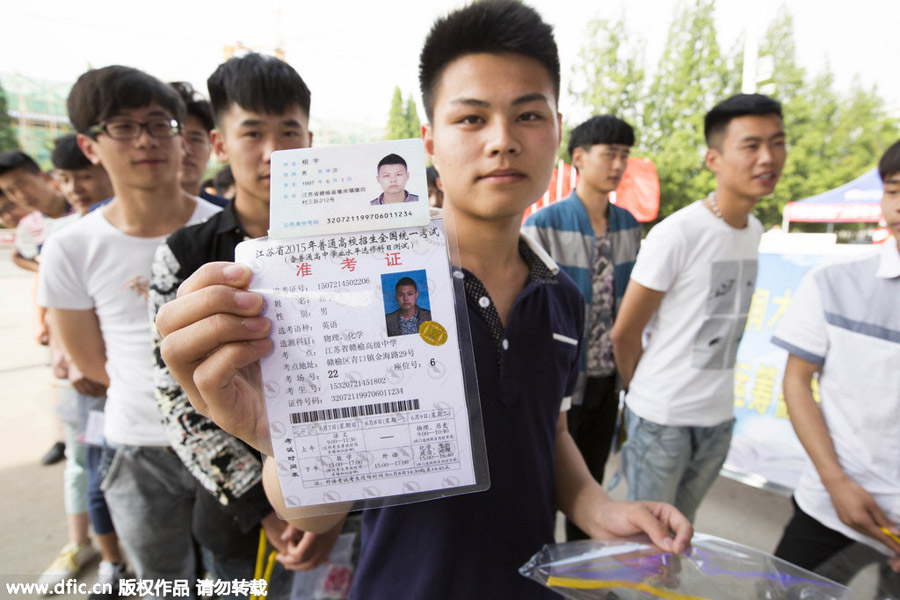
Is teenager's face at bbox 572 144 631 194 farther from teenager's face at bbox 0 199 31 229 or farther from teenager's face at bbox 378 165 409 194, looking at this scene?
teenager's face at bbox 0 199 31 229

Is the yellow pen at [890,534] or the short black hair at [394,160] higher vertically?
the short black hair at [394,160]

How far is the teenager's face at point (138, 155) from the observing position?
4.98 ft

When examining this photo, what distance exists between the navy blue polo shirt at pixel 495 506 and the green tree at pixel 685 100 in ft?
50.6

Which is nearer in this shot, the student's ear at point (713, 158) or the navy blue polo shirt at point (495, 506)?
the navy blue polo shirt at point (495, 506)

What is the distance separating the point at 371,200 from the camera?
0.61 meters

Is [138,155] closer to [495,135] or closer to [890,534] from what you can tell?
[495,135]

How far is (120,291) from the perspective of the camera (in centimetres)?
147

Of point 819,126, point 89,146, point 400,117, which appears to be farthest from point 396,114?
point 89,146

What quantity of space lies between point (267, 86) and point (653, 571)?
58.2 inches

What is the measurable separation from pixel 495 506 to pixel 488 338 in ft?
1.08

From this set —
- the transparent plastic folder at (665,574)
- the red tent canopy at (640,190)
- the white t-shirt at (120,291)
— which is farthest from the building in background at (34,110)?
the transparent plastic folder at (665,574)

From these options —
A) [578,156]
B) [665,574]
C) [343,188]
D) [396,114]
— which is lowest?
[665,574]

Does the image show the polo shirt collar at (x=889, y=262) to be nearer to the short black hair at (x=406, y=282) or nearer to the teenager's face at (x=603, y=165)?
the teenager's face at (x=603, y=165)

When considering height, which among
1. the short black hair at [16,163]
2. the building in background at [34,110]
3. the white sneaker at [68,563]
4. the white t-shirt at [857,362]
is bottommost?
the white sneaker at [68,563]
